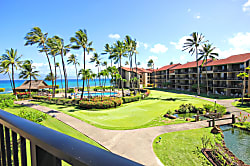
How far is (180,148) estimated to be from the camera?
11.7 m

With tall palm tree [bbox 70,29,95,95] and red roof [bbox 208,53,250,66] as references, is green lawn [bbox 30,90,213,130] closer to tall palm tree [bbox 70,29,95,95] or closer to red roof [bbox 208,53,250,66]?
tall palm tree [bbox 70,29,95,95]

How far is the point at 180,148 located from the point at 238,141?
6.87 meters

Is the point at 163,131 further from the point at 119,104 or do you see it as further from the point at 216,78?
the point at 216,78

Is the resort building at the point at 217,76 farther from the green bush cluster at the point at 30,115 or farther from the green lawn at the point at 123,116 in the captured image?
the green bush cluster at the point at 30,115

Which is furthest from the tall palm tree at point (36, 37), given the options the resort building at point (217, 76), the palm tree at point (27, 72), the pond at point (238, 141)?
the pond at point (238, 141)

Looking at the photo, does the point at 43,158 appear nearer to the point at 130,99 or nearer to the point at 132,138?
the point at 132,138

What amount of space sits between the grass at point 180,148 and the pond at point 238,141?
1.64 meters

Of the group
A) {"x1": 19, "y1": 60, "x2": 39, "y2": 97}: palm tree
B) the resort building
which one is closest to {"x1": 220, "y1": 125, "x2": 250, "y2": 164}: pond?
the resort building

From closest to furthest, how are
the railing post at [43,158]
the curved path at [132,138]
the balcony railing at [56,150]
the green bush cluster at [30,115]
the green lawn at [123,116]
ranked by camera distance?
the balcony railing at [56,150] → the railing post at [43,158] → the curved path at [132,138] → the green bush cluster at [30,115] → the green lawn at [123,116]

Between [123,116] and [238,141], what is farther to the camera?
[123,116]

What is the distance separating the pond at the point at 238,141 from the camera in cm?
1170

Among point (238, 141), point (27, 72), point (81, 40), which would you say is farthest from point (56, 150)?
point (27, 72)

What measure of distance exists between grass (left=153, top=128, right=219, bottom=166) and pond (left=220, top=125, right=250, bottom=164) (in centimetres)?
164

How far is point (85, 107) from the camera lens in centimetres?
2756
